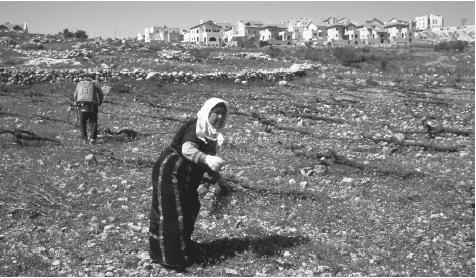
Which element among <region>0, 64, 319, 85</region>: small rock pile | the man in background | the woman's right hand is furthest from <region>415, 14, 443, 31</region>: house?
the woman's right hand

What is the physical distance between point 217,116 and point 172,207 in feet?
3.86

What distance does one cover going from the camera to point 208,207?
7.72m

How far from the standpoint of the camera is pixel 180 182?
214 inches

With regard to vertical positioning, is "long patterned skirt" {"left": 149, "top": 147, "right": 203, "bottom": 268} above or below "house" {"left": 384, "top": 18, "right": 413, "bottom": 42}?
below

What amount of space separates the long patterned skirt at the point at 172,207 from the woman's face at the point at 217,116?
21.3 inches

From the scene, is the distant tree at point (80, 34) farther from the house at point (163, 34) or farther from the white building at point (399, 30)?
the white building at point (399, 30)

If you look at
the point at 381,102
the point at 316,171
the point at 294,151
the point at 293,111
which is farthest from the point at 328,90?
the point at 316,171

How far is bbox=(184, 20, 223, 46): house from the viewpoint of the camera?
112375mm

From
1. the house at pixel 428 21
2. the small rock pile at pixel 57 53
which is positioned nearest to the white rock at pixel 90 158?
the small rock pile at pixel 57 53

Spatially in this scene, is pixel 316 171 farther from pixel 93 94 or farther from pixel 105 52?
pixel 105 52

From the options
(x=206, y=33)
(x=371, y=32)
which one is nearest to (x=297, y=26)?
(x=371, y=32)

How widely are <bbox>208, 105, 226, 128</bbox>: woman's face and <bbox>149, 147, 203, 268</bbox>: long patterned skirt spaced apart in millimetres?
542

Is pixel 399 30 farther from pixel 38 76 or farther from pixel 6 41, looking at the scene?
pixel 38 76

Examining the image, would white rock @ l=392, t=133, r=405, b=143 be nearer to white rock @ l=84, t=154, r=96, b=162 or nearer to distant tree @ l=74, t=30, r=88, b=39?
white rock @ l=84, t=154, r=96, b=162
